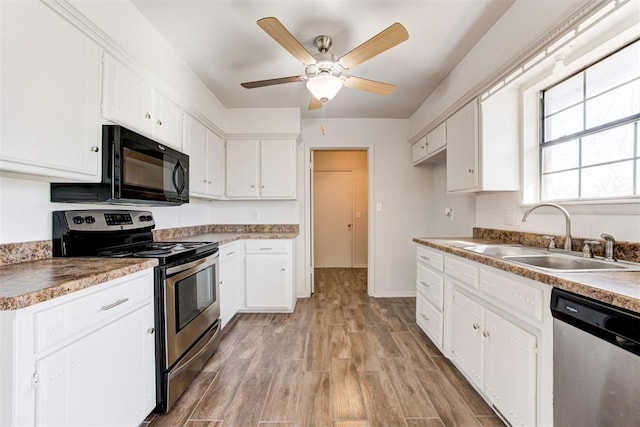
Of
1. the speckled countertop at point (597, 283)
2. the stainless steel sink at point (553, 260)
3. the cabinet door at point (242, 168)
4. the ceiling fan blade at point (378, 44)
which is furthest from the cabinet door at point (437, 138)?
the cabinet door at point (242, 168)

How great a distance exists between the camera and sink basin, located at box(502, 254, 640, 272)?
128cm

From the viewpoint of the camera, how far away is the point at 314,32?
6.62 feet

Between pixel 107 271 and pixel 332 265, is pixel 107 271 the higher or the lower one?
the higher one

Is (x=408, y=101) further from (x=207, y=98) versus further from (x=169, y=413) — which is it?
(x=169, y=413)

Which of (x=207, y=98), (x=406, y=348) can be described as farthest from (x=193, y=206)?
(x=406, y=348)

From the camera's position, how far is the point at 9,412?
32.7 inches

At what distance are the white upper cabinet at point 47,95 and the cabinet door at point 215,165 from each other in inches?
59.6

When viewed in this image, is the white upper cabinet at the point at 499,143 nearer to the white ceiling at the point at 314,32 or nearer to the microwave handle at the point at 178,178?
the white ceiling at the point at 314,32

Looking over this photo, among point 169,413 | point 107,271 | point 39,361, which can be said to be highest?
point 107,271

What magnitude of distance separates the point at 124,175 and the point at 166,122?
0.78 metres

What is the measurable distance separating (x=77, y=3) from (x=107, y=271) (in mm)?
1311

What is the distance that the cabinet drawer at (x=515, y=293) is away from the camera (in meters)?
1.18

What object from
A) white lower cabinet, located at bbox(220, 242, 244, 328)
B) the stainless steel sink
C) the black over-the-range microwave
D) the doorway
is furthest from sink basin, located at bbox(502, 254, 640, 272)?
the doorway

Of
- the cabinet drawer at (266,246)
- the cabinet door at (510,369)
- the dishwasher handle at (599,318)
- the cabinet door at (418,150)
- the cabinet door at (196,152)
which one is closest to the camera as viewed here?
the dishwasher handle at (599,318)
